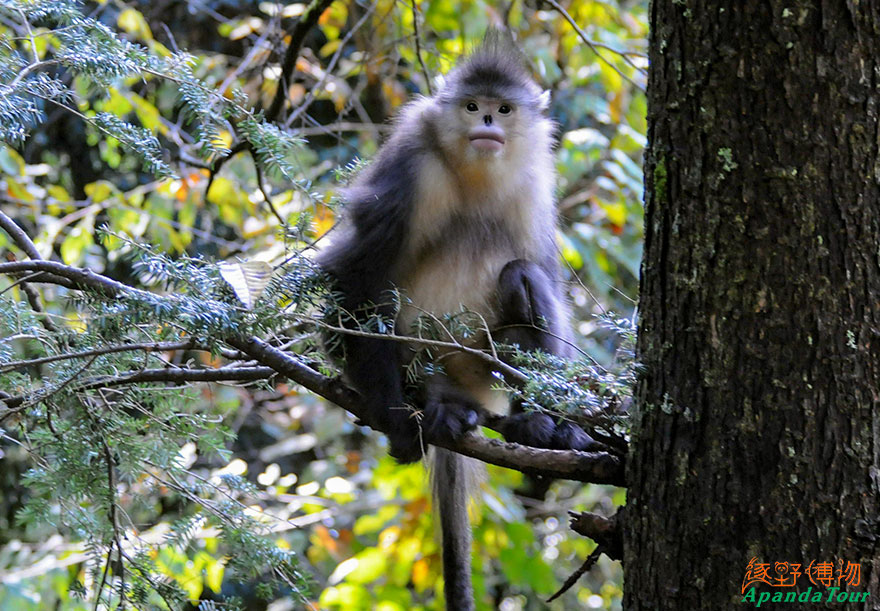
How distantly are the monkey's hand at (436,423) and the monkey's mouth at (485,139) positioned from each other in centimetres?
87

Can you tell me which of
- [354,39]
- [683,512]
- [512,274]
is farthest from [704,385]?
[354,39]

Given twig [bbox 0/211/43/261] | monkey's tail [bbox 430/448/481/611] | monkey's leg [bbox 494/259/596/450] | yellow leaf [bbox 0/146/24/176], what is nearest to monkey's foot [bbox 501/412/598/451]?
monkey's leg [bbox 494/259/596/450]

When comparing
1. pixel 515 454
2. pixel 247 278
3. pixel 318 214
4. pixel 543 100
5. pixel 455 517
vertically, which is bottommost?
pixel 455 517

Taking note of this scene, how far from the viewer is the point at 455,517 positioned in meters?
3.22

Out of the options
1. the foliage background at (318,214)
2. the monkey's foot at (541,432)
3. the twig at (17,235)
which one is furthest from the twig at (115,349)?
the foliage background at (318,214)

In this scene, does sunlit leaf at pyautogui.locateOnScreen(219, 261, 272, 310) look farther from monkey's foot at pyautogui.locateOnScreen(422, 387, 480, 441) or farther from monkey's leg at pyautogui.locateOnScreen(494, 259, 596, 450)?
monkey's leg at pyautogui.locateOnScreen(494, 259, 596, 450)

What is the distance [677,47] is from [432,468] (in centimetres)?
186

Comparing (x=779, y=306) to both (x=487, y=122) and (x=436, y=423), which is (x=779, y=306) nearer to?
(x=436, y=423)

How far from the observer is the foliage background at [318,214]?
15.0 feet

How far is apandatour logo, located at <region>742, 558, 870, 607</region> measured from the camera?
72.7 inches

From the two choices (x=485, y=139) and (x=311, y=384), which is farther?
(x=485, y=139)

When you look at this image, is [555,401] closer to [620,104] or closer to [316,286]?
[316,286]

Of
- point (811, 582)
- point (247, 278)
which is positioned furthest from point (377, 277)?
point (811, 582)

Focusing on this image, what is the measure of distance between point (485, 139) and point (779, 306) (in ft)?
5.32
